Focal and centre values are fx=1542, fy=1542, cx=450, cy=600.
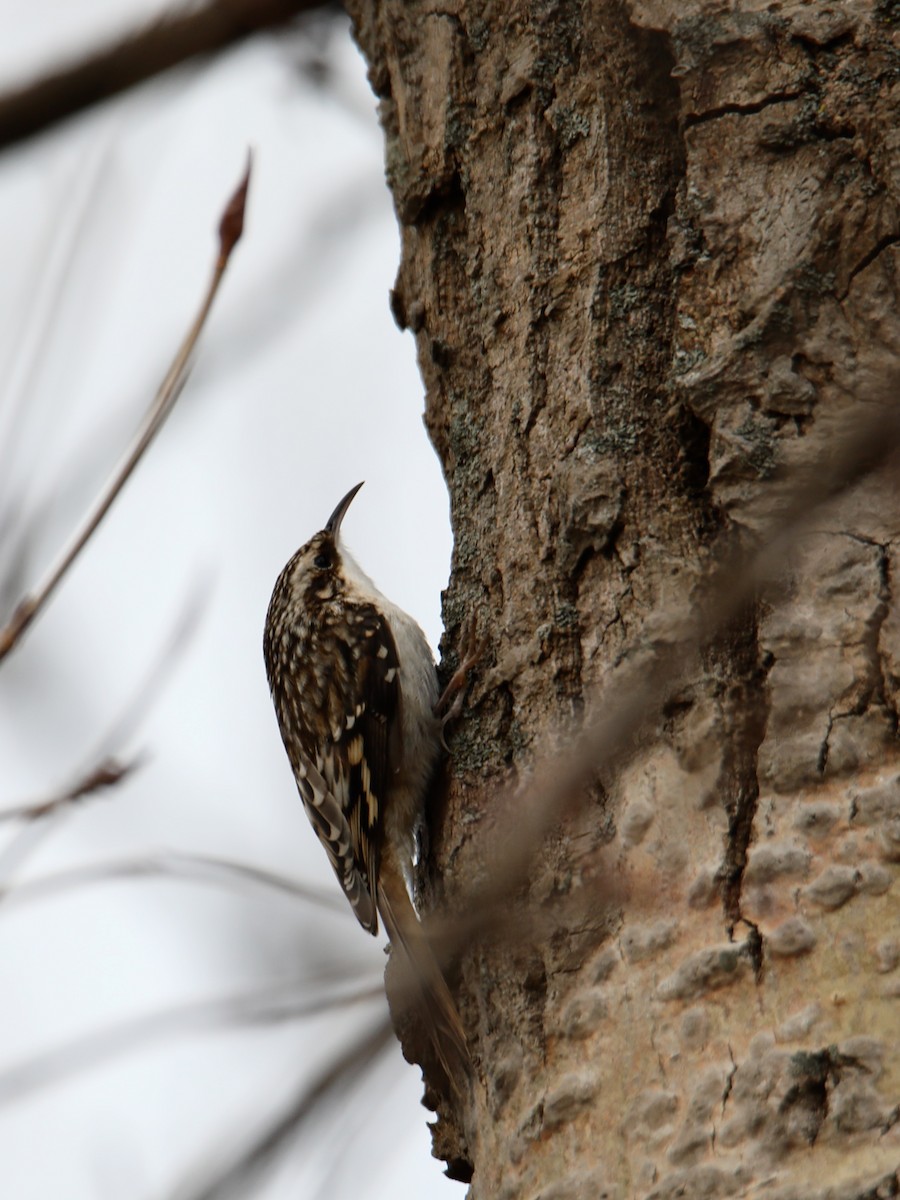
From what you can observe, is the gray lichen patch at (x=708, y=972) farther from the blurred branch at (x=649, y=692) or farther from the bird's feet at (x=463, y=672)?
the bird's feet at (x=463, y=672)

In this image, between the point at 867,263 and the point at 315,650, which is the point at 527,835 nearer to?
the point at 867,263

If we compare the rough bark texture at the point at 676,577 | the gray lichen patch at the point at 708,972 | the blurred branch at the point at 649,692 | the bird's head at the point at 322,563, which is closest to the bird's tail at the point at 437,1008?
the rough bark texture at the point at 676,577

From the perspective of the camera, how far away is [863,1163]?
1.47 meters

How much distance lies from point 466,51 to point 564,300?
1.70 feet

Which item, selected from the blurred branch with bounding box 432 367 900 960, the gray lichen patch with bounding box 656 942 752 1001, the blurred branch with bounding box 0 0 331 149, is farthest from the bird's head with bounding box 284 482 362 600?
the blurred branch with bounding box 0 0 331 149

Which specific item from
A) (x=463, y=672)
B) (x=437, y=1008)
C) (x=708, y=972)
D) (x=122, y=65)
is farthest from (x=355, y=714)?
(x=122, y=65)

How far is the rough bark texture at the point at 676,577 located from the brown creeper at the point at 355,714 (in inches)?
16.8

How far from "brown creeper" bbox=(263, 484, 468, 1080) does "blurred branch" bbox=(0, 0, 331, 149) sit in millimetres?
1448

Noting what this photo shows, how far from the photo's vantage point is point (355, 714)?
10.6ft

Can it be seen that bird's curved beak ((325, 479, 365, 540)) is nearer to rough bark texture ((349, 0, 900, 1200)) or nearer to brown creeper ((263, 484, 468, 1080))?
brown creeper ((263, 484, 468, 1080))

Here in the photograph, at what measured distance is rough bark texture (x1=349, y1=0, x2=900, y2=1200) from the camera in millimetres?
1624

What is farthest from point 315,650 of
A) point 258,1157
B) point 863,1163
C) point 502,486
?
point 258,1157

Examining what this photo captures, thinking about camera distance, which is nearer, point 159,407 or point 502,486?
point 159,407

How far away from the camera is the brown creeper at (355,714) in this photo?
2.77 meters
